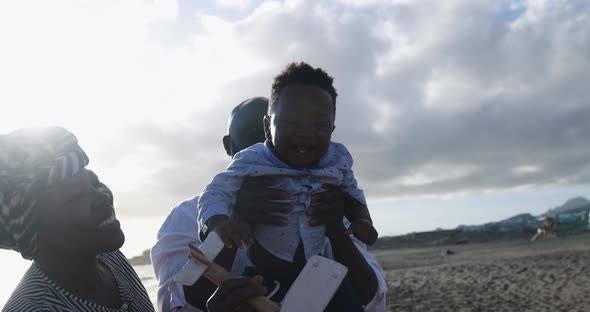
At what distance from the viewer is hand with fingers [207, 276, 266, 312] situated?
210 centimetres

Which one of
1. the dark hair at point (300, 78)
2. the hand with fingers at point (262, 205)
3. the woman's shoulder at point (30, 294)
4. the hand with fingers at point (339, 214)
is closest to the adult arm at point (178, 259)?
the hand with fingers at point (262, 205)

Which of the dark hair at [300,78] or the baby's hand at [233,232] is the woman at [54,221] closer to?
the baby's hand at [233,232]

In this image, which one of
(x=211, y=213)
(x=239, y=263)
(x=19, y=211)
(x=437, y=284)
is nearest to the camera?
(x=19, y=211)

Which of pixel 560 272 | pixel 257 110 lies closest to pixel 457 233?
pixel 560 272

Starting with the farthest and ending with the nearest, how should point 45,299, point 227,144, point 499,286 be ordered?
point 499,286 → point 227,144 → point 45,299

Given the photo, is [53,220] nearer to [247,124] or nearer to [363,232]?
[363,232]

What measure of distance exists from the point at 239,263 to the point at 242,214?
1.30 feet

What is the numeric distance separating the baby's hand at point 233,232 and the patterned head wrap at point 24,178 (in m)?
0.70

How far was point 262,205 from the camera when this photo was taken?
8.75ft

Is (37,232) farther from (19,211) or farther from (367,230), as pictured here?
(367,230)

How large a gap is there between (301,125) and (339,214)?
0.50m

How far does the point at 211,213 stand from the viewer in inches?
99.5

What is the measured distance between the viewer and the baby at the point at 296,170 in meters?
2.74

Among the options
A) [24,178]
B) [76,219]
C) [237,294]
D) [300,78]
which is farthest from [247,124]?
[237,294]
